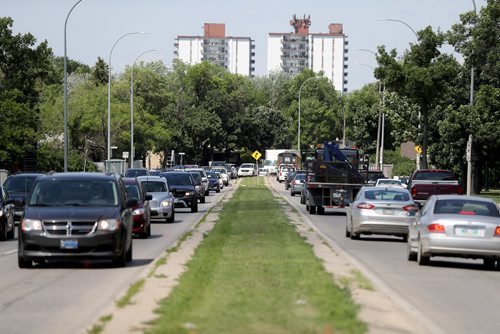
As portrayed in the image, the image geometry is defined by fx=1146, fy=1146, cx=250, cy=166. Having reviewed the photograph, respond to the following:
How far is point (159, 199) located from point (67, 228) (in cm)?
1869

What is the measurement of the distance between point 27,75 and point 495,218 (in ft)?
236

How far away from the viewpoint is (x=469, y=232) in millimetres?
21750

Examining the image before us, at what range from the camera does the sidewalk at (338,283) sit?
12250 millimetres

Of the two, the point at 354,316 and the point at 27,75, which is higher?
the point at 27,75

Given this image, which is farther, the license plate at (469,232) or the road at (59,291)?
the license plate at (469,232)

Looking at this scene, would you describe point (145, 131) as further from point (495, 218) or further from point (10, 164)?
point (495, 218)

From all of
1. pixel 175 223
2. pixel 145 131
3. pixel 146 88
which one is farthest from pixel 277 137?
pixel 175 223

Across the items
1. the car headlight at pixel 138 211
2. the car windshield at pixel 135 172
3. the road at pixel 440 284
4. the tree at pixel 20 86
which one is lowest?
the road at pixel 440 284

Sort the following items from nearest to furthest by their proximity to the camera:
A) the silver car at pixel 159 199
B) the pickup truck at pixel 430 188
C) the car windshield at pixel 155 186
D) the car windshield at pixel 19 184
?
the silver car at pixel 159 199 → the car windshield at pixel 19 184 → the car windshield at pixel 155 186 → the pickup truck at pixel 430 188

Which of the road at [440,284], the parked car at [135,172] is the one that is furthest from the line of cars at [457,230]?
the parked car at [135,172]

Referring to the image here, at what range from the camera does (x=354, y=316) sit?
41.9 ft

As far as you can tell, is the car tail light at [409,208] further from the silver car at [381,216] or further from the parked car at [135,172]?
the parked car at [135,172]

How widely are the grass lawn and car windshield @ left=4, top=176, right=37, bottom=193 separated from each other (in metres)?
15.2

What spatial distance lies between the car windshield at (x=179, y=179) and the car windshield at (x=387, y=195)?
19083 millimetres
